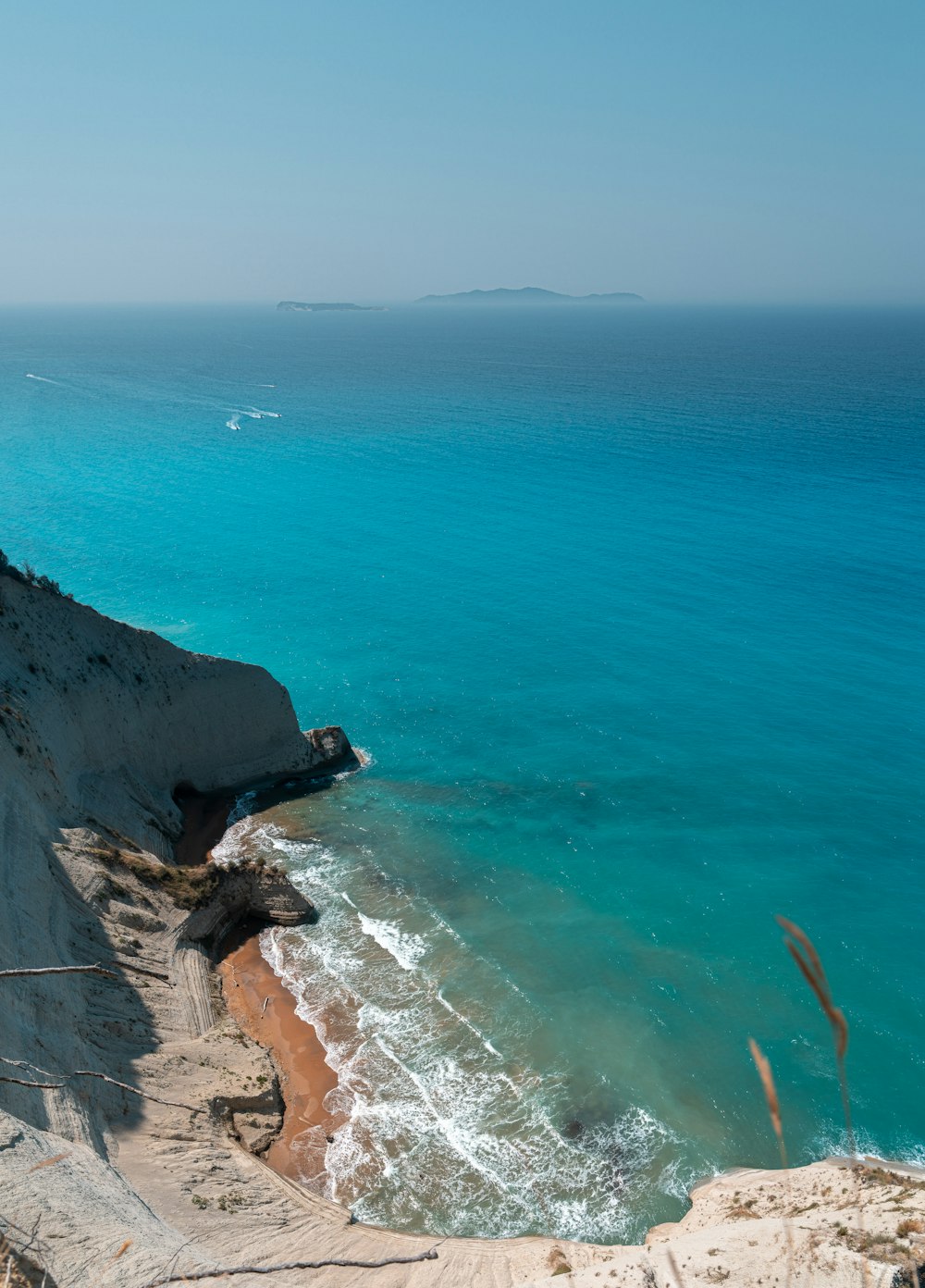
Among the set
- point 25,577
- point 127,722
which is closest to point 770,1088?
point 127,722

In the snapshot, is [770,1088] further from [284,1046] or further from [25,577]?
[25,577]

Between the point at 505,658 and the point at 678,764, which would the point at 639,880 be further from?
the point at 505,658

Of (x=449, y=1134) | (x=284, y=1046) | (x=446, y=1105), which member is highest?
(x=284, y=1046)

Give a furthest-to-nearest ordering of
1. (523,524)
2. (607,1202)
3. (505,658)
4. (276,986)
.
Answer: (523,524) < (505,658) < (276,986) < (607,1202)

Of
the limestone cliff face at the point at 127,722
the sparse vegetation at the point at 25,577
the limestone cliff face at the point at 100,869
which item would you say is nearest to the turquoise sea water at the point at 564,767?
the limestone cliff face at the point at 127,722

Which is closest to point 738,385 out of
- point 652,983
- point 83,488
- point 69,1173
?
point 83,488

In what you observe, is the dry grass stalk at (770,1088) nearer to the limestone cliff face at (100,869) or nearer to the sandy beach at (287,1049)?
the limestone cliff face at (100,869)

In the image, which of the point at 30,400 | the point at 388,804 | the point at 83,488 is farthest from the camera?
the point at 30,400

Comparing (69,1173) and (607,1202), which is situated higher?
(69,1173)

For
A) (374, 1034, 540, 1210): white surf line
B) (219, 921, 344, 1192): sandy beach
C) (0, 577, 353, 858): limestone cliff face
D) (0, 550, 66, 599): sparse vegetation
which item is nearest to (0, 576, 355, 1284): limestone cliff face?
(0, 577, 353, 858): limestone cliff face
